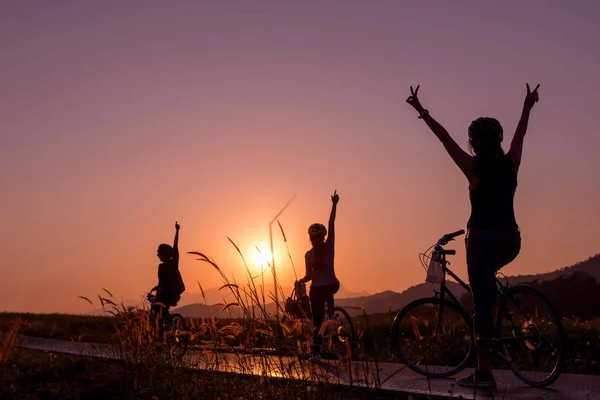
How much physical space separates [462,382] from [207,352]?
2.61 meters

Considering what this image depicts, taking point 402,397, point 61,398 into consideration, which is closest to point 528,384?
point 402,397

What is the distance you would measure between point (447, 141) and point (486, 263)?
1.28 m

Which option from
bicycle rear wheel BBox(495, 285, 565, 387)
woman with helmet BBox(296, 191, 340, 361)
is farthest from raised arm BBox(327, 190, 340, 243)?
bicycle rear wheel BBox(495, 285, 565, 387)

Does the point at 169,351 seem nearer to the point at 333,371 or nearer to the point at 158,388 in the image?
the point at 158,388

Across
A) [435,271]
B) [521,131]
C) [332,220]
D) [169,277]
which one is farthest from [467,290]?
[169,277]

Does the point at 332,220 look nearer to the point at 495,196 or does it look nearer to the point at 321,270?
the point at 321,270

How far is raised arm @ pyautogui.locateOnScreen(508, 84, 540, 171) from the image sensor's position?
6.79 metres

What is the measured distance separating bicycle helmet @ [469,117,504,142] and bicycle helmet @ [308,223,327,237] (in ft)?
14.1

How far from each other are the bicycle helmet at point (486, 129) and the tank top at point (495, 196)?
0.24m

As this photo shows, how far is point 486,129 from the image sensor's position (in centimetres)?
665

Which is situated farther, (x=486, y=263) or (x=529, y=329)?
(x=529, y=329)

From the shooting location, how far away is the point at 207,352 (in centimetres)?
715

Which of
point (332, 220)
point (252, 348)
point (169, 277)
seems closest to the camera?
point (252, 348)

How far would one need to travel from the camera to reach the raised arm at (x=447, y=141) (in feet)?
21.1
